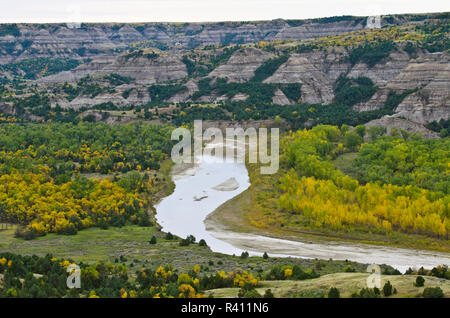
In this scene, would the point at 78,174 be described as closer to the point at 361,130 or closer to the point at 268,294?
the point at 268,294

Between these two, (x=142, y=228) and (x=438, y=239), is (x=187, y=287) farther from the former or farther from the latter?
(x=438, y=239)

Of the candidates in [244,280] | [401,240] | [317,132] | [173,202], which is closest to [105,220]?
[173,202]

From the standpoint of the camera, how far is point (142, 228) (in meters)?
85.6

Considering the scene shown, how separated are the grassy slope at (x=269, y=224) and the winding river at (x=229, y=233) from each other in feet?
5.67

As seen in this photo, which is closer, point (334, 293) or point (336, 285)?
point (334, 293)

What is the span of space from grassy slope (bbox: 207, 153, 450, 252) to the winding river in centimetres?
173

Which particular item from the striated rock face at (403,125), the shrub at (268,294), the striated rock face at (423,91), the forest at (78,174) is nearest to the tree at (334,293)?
the shrub at (268,294)

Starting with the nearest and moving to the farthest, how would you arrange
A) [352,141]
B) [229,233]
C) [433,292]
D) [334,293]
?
[433,292] < [334,293] < [229,233] < [352,141]

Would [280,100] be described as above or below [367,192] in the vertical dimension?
above

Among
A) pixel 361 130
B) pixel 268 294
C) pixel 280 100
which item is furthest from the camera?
pixel 280 100

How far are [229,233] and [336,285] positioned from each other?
32.6m

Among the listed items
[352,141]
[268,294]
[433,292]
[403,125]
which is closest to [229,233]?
[268,294]

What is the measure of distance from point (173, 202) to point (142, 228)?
17.2m

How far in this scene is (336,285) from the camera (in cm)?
5338
